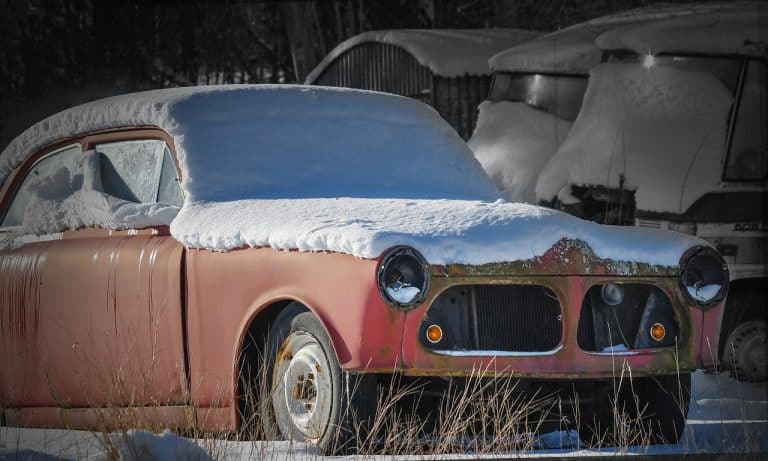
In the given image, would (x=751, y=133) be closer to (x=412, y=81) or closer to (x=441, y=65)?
(x=441, y=65)

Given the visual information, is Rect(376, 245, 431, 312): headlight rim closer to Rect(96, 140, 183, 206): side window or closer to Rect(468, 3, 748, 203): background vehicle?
Rect(96, 140, 183, 206): side window

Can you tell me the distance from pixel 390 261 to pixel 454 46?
41.2 feet

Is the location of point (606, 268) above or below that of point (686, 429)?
above

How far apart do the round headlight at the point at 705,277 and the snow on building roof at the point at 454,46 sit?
11323 millimetres

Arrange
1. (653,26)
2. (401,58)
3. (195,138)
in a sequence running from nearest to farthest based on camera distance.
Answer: (195,138)
(653,26)
(401,58)

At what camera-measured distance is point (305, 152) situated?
576 cm

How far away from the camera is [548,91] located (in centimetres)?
1098

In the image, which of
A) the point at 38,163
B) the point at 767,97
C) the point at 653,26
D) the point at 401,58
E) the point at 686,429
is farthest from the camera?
the point at 401,58

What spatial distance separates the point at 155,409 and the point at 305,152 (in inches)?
53.8

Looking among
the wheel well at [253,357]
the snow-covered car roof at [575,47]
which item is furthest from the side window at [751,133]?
the wheel well at [253,357]

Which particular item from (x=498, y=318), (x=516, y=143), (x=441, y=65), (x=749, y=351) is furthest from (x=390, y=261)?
(x=441, y=65)

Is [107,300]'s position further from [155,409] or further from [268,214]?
[268,214]

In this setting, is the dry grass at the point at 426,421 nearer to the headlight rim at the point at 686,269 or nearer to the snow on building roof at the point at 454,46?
the headlight rim at the point at 686,269

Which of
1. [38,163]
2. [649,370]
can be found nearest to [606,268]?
Result: [649,370]
